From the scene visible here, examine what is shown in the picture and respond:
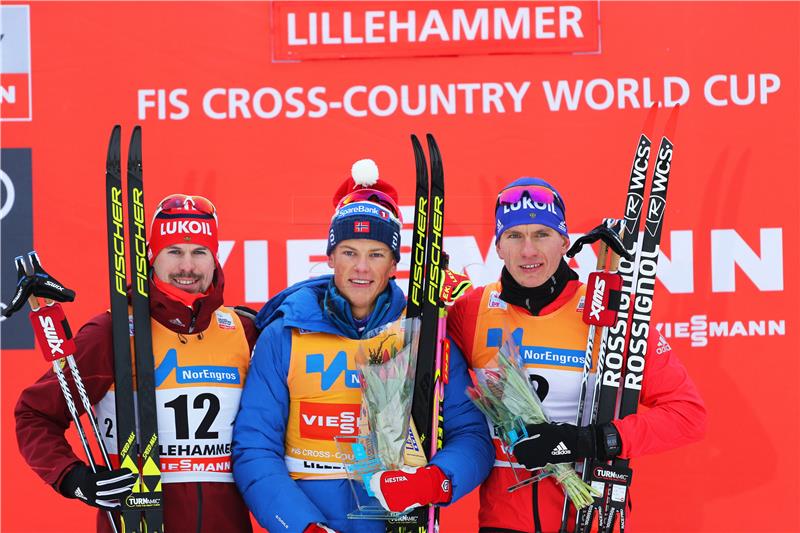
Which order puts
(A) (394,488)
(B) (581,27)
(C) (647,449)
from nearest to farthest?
(A) (394,488)
(C) (647,449)
(B) (581,27)

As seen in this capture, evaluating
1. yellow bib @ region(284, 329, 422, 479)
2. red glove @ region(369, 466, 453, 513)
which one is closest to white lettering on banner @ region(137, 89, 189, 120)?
yellow bib @ region(284, 329, 422, 479)

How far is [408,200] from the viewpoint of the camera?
4.36 meters

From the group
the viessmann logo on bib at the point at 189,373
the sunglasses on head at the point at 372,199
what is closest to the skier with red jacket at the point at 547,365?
the sunglasses on head at the point at 372,199

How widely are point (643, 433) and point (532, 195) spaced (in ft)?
2.77

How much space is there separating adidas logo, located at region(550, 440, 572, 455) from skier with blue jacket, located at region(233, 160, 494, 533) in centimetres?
23

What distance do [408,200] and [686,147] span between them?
1358mm

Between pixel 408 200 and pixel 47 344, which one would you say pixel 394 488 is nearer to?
pixel 47 344

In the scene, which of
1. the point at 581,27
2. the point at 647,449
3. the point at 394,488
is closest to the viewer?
the point at 394,488

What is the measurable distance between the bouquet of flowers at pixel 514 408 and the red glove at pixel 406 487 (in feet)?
0.95

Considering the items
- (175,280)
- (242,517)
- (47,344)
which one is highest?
(175,280)

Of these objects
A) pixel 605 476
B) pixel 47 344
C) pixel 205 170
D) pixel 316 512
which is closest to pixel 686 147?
pixel 605 476

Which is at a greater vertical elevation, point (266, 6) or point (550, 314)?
point (266, 6)

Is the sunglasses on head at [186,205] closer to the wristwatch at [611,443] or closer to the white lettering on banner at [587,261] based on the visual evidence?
the white lettering on banner at [587,261]

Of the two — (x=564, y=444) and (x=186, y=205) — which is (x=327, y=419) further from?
(x=186, y=205)
